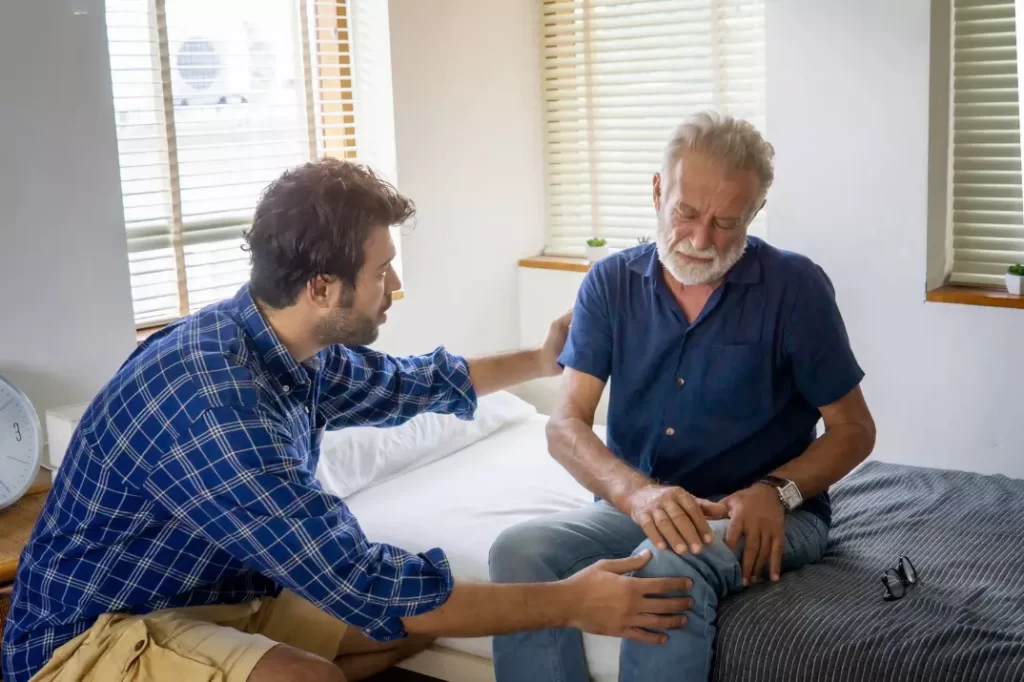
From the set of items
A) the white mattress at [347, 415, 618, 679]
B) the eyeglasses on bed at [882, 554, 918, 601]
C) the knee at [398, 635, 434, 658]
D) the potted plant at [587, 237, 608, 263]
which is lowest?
the knee at [398, 635, 434, 658]

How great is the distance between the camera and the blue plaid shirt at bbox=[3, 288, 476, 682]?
65.3 inches

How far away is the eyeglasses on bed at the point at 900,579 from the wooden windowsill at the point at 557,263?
1900mm

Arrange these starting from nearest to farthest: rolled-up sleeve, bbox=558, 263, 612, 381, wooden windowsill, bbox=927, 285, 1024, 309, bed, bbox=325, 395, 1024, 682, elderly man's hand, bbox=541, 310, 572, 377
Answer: bed, bbox=325, 395, 1024, 682 < rolled-up sleeve, bbox=558, 263, 612, 381 < elderly man's hand, bbox=541, 310, 572, 377 < wooden windowsill, bbox=927, 285, 1024, 309

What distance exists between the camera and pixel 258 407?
1714 mm

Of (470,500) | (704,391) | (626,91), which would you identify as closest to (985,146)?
(626,91)

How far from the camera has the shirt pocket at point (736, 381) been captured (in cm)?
214

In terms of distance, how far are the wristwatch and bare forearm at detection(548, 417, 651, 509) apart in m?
0.22

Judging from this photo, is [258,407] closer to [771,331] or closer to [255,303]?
[255,303]

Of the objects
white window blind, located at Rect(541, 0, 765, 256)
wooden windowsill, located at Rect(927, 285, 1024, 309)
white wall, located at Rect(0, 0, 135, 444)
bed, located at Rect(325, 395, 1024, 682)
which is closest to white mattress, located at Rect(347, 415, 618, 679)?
bed, located at Rect(325, 395, 1024, 682)

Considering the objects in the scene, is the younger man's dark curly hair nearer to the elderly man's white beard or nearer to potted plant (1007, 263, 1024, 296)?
the elderly man's white beard

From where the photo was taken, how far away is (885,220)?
3.09 metres

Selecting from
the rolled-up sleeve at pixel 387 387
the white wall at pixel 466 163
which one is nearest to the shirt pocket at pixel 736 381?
the rolled-up sleeve at pixel 387 387

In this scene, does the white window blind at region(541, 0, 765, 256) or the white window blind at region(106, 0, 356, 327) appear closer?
the white window blind at region(106, 0, 356, 327)

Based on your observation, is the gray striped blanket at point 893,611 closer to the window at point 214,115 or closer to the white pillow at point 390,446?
the white pillow at point 390,446
